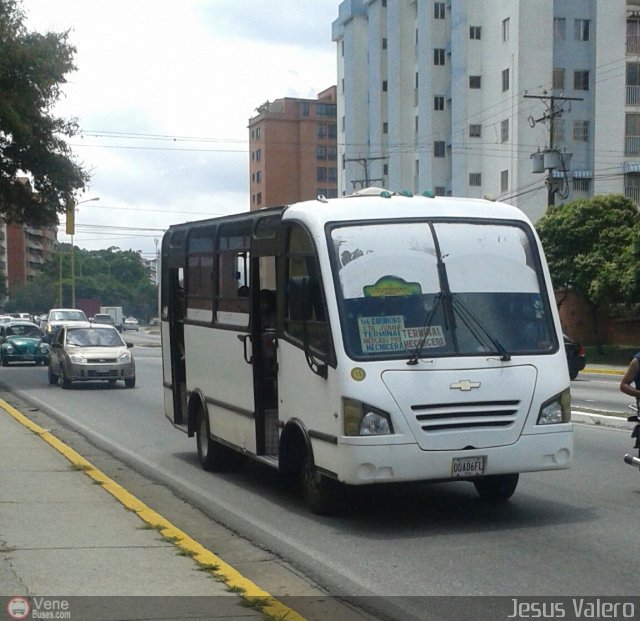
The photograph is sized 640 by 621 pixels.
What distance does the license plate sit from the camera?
9.15 metres

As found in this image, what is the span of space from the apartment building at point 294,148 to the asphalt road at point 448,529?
9185 centimetres

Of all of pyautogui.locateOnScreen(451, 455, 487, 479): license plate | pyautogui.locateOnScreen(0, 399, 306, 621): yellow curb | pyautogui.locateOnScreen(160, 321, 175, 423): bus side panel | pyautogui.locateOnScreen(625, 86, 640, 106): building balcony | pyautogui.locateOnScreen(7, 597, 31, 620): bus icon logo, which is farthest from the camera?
pyautogui.locateOnScreen(625, 86, 640, 106): building balcony

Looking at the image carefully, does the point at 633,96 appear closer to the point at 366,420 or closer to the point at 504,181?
the point at 504,181

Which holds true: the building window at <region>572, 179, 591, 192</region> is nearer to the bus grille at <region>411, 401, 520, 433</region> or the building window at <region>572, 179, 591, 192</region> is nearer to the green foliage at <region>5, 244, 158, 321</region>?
the bus grille at <region>411, 401, 520, 433</region>

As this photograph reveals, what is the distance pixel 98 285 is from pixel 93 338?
112992 millimetres

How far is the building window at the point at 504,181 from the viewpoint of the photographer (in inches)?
2490

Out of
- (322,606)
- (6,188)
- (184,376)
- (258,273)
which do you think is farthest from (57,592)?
(6,188)

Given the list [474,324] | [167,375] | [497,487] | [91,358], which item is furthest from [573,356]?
[474,324]

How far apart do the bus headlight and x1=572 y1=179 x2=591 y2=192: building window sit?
55.3 meters

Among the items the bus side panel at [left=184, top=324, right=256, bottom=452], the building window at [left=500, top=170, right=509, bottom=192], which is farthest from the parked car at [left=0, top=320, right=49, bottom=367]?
the building window at [left=500, top=170, right=509, bottom=192]

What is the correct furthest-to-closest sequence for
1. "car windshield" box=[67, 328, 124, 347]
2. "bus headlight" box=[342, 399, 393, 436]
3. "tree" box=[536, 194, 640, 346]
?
"tree" box=[536, 194, 640, 346]
"car windshield" box=[67, 328, 124, 347]
"bus headlight" box=[342, 399, 393, 436]

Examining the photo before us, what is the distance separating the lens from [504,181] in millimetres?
63656

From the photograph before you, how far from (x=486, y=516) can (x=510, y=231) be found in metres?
2.57

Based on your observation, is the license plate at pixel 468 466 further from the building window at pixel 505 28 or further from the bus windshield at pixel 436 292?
the building window at pixel 505 28
